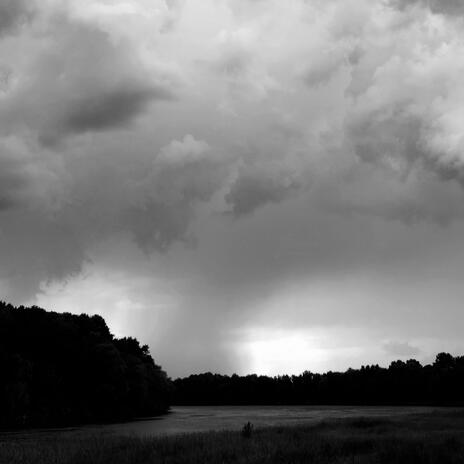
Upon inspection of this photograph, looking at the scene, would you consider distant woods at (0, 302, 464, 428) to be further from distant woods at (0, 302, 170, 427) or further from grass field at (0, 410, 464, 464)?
grass field at (0, 410, 464, 464)

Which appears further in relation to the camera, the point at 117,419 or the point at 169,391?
the point at 169,391

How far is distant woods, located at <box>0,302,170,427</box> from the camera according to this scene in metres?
91.0

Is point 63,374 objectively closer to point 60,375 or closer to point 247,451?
point 60,375

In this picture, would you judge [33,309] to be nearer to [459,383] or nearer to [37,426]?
[37,426]

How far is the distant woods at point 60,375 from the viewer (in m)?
91.0

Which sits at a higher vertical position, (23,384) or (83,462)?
(23,384)

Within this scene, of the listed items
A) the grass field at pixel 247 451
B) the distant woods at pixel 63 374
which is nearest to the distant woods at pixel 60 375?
the distant woods at pixel 63 374

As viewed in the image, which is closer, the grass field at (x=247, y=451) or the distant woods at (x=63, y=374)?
the grass field at (x=247, y=451)

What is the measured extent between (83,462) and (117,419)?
85.3 meters

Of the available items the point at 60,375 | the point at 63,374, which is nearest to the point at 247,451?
the point at 60,375

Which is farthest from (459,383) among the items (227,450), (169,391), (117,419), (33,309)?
(227,450)

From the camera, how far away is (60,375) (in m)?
110

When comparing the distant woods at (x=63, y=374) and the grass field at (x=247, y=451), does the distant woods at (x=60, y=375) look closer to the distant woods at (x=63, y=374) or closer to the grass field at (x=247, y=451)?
the distant woods at (x=63, y=374)

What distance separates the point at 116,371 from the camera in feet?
383
